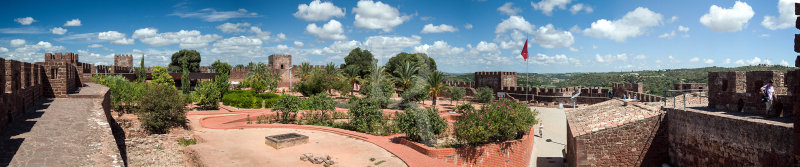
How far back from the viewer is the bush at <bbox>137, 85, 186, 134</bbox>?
14.9m

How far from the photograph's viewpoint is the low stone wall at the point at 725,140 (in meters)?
5.81

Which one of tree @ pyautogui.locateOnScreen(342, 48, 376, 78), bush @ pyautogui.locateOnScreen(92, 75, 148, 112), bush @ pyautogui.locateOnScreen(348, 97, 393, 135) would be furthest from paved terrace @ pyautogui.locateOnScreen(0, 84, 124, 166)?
tree @ pyautogui.locateOnScreen(342, 48, 376, 78)

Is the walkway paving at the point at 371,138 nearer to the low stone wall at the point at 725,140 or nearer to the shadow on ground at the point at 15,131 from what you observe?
the low stone wall at the point at 725,140

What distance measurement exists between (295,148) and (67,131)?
20.3 ft

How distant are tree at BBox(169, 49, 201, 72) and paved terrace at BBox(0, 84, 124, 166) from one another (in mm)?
58110

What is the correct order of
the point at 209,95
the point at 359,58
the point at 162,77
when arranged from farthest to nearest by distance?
the point at 359,58 → the point at 162,77 → the point at 209,95

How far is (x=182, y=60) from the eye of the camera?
205 ft

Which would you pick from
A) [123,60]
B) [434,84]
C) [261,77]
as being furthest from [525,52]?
[123,60]

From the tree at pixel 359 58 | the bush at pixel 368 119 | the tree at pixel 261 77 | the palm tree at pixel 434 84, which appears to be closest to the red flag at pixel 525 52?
the palm tree at pixel 434 84

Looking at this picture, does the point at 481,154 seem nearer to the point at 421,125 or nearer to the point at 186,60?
the point at 421,125

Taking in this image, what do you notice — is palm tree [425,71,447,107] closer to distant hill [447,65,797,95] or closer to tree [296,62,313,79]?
distant hill [447,65,797,95]

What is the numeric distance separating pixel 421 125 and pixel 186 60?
59757 millimetres

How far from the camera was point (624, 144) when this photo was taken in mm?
9125

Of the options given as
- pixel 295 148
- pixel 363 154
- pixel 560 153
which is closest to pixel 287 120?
pixel 295 148
